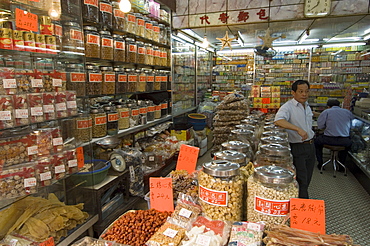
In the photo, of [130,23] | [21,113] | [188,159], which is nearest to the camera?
[21,113]

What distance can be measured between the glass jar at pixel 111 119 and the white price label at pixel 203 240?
7.11 feet

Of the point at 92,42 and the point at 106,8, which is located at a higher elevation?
the point at 106,8

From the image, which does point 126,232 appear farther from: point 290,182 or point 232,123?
point 232,123

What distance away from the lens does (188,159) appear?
2051mm

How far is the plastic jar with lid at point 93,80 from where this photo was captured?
2797 mm

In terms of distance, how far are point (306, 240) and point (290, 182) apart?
237mm

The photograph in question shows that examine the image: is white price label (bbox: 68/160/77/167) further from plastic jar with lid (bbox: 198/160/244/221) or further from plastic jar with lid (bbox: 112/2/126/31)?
plastic jar with lid (bbox: 112/2/126/31)

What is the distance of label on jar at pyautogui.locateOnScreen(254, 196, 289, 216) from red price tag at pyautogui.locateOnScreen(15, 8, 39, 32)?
1.89 m

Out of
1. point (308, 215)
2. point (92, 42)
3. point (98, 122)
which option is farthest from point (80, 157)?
point (308, 215)

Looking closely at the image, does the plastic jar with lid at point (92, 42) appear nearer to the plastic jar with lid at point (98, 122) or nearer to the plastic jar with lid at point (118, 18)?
the plastic jar with lid at point (118, 18)

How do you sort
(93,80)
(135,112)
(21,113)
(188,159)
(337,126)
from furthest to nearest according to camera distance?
1. (337,126)
2. (135,112)
3. (93,80)
4. (188,159)
5. (21,113)

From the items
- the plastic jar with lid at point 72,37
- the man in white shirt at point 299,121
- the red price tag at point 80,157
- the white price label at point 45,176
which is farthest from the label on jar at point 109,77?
the man in white shirt at point 299,121

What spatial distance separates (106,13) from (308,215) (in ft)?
9.66

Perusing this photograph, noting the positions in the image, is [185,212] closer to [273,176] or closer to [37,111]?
[273,176]
